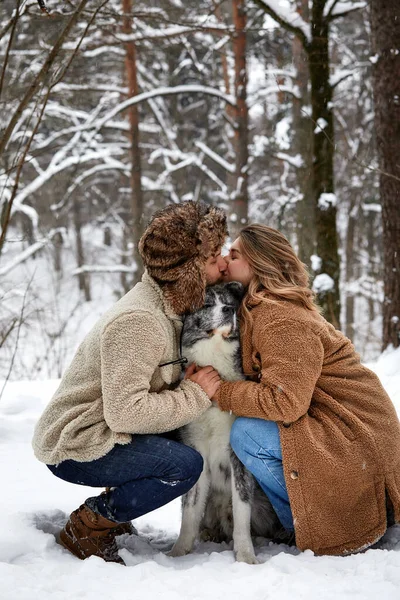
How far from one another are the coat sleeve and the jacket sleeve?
29 cm

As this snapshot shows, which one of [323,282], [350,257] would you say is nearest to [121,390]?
[323,282]

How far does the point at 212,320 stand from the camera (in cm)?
276

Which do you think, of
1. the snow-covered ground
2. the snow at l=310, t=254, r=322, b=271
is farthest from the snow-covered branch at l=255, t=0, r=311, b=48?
the snow-covered ground

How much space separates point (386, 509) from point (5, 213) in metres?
2.53

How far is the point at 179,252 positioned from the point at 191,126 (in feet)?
53.6

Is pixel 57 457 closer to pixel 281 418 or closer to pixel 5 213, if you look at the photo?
pixel 281 418

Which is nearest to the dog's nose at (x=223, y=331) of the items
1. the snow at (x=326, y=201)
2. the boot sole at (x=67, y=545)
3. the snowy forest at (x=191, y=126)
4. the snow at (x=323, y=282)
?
the boot sole at (x=67, y=545)

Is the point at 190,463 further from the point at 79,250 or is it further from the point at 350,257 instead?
the point at 79,250

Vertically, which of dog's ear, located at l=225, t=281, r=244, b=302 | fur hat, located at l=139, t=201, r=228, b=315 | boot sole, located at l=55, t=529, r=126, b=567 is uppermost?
fur hat, located at l=139, t=201, r=228, b=315

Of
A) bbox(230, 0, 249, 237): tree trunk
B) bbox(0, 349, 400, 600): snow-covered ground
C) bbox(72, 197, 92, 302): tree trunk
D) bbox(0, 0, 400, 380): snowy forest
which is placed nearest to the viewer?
bbox(0, 349, 400, 600): snow-covered ground

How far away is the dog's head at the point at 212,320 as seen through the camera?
277cm

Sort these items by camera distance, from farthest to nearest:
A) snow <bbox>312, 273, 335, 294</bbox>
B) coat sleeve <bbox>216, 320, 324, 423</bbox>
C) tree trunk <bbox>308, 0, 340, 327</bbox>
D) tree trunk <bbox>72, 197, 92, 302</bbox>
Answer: tree trunk <bbox>72, 197, 92, 302</bbox>
snow <bbox>312, 273, 335, 294</bbox>
tree trunk <bbox>308, 0, 340, 327</bbox>
coat sleeve <bbox>216, 320, 324, 423</bbox>

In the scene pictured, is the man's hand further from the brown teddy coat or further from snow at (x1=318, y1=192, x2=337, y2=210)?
snow at (x1=318, y1=192, x2=337, y2=210)

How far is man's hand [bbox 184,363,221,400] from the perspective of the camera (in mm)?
2744
